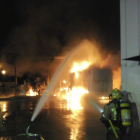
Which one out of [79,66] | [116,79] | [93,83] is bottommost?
[93,83]

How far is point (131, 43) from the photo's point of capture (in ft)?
→ 22.7

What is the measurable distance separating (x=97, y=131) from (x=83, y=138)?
1184 millimetres

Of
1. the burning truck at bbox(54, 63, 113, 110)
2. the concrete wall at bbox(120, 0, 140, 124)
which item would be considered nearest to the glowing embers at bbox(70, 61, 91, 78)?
the burning truck at bbox(54, 63, 113, 110)

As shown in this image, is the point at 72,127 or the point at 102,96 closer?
the point at 72,127

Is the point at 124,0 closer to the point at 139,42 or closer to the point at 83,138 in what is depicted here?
the point at 139,42

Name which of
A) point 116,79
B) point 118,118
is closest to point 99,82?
point 116,79

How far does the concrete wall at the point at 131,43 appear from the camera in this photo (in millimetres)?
6649

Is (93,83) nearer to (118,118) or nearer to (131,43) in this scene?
(131,43)

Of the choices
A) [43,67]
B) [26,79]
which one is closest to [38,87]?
[43,67]

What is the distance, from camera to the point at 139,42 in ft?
22.0

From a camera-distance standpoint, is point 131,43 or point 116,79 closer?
point 131,43

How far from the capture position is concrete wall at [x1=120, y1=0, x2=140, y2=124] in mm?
6649

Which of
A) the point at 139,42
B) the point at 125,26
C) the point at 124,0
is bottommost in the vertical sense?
the point at 139,42

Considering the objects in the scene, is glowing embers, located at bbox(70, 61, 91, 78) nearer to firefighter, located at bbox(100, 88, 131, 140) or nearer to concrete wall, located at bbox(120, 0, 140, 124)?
concrete wall, located at bbox(120, 0, 140, 124)
